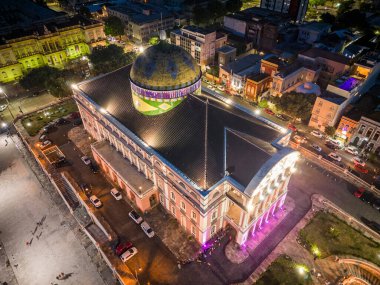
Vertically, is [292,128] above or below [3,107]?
below

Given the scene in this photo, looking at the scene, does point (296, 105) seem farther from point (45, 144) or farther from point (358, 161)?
point (45, 144)

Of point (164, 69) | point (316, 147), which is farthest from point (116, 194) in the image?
point (316, 147)

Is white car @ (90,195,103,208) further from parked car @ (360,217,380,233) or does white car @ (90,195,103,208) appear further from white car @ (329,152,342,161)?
white car @ (329,152,342,161)

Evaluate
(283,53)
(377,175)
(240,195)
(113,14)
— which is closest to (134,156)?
(240,195)

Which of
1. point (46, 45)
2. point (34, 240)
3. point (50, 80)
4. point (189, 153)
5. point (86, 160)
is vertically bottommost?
point (34, 240)

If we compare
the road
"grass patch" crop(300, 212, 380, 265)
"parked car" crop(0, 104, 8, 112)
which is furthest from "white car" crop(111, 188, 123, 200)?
"parked car" crop(0, 104, 8, 112)

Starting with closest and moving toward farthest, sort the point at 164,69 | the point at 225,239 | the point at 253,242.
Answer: the point at 164,69 < the point at 253,242 < the point at 225,239
